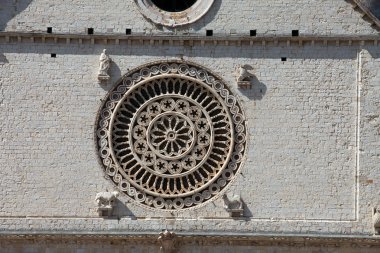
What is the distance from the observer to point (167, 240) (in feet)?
84.4

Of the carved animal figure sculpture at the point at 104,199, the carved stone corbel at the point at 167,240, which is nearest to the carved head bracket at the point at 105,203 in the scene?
the carved animal figure sculpture at the point at 104,199

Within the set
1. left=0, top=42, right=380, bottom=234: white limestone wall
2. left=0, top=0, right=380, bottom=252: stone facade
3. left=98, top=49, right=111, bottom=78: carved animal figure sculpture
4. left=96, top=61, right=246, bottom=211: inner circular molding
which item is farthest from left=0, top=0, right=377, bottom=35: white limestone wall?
left=96, top=61, right=246, bottom=211: inner circular molding

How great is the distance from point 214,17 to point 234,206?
2.79m

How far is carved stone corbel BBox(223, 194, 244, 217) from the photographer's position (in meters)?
26.2

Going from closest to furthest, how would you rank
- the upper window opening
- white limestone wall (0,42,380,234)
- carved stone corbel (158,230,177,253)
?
carved stone corbel (158,230,177,253), white limestone wall (0,42,380,234), the upper window opening

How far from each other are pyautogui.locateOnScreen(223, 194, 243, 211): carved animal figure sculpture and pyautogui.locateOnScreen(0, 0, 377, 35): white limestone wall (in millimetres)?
2428

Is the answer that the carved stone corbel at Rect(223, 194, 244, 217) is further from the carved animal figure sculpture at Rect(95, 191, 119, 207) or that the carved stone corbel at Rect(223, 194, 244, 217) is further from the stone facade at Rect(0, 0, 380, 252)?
the carved animal figure sculpture at Rect(95, 191, 119, 207)

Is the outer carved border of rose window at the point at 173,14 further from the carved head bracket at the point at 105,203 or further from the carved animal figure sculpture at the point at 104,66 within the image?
the carved head bracket at the point at 105,203

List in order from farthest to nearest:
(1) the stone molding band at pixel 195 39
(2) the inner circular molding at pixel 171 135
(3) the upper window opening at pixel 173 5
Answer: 1. (3) the upper window opening at pixel 173 5
2. (1) the stone molding band at pixel 195 39
3. (2) the inner circular molding at pixel 171 135

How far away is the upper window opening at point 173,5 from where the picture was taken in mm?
27234

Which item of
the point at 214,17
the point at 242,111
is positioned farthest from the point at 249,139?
the point at 214,17

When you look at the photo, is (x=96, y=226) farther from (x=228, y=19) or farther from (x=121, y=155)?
(x=228, y=19)

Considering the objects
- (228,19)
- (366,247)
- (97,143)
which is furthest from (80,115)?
(366,247)

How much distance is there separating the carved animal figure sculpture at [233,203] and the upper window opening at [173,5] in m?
2.99
